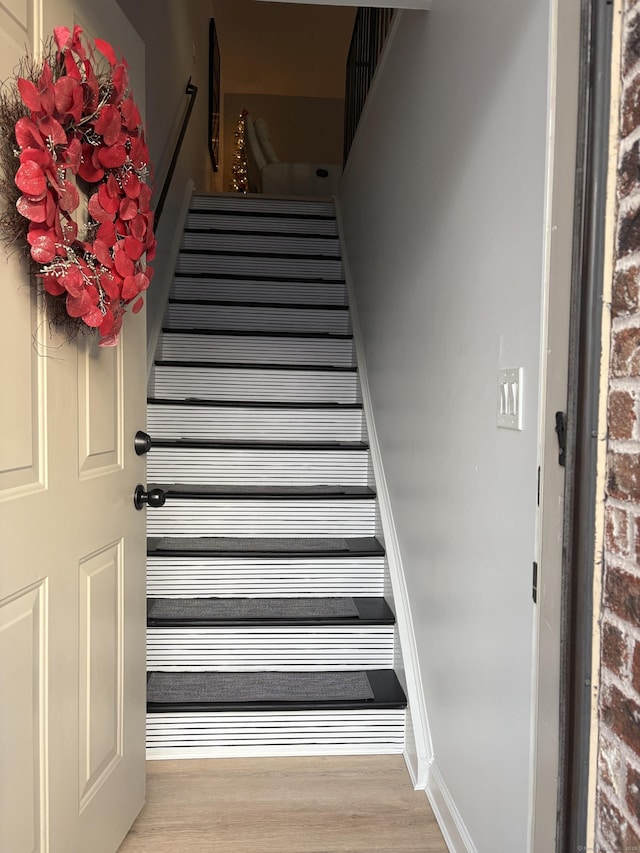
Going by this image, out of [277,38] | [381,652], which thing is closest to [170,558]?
[381,652]

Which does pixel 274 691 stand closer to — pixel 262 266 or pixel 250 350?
pixel 250 350

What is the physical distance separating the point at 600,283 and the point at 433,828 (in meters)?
1.58

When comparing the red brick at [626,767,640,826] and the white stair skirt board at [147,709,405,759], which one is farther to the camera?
the white stair skirt board at [147,709,405,759]

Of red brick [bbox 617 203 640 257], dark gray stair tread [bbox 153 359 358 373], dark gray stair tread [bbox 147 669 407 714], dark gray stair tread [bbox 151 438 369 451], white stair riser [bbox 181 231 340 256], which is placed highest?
white stair riser [bbox 181 231 340 256]

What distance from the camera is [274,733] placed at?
2.13 meters

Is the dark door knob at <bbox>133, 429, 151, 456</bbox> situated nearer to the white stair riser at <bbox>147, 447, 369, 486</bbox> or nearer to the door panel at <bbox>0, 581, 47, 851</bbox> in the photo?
the door panel at <bbox>0, 581, 47, 851</bbox>

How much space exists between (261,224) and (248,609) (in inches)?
116

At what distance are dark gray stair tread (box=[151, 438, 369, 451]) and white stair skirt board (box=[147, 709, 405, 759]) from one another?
1.18m

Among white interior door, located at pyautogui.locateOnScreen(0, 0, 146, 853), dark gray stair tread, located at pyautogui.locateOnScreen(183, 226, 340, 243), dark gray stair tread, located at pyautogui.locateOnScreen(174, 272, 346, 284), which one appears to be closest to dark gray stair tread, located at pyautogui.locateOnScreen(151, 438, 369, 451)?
white interior door, located at pyautogui.locateOnScreen(0, 0, 146, 853)

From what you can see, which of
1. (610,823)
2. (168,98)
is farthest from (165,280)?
(610,823)

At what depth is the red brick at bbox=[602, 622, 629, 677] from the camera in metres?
0.84

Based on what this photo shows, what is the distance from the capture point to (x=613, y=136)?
2.77ft

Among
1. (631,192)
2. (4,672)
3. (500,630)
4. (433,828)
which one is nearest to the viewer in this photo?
(631,192)

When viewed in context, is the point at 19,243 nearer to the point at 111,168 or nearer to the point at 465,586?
the point at 111,168
